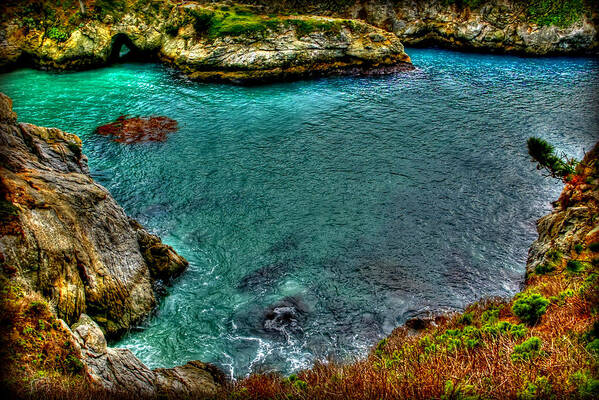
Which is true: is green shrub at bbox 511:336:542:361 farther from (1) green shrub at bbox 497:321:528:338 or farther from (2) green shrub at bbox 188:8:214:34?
(2) green shrub at bbox 188:8:214:34

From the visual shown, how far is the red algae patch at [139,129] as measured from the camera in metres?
26.7

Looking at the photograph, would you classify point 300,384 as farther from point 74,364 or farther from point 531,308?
point 531,308

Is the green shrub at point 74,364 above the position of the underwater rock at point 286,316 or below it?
above

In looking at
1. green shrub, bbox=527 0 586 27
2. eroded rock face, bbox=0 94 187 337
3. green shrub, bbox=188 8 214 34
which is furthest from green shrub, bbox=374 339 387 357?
green shrub, bbox=527 0 586 27

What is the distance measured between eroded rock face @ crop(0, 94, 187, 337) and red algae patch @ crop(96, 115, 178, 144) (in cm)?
1118

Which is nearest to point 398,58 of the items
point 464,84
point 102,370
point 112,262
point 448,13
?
point 464,84

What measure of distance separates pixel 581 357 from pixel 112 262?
1277cm

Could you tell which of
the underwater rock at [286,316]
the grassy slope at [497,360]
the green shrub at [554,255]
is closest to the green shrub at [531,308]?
the grassy slope at [497,360]

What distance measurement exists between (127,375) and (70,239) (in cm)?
459

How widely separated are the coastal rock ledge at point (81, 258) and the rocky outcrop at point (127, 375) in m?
0.03

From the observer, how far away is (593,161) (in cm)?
1430

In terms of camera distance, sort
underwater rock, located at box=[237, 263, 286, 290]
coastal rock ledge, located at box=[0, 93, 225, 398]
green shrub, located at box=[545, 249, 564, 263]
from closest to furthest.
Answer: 1. coastal rock ledge, located at box=[0, 93, 225, 398]
2. green shrub, located at box=[545, 249, 564, 263]
3. underwater rock, located at box=[237, 263, 286, 290]

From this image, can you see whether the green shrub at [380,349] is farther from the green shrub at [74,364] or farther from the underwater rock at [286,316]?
the green shrub at [74,364]

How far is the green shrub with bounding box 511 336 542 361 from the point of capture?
7096 mm
